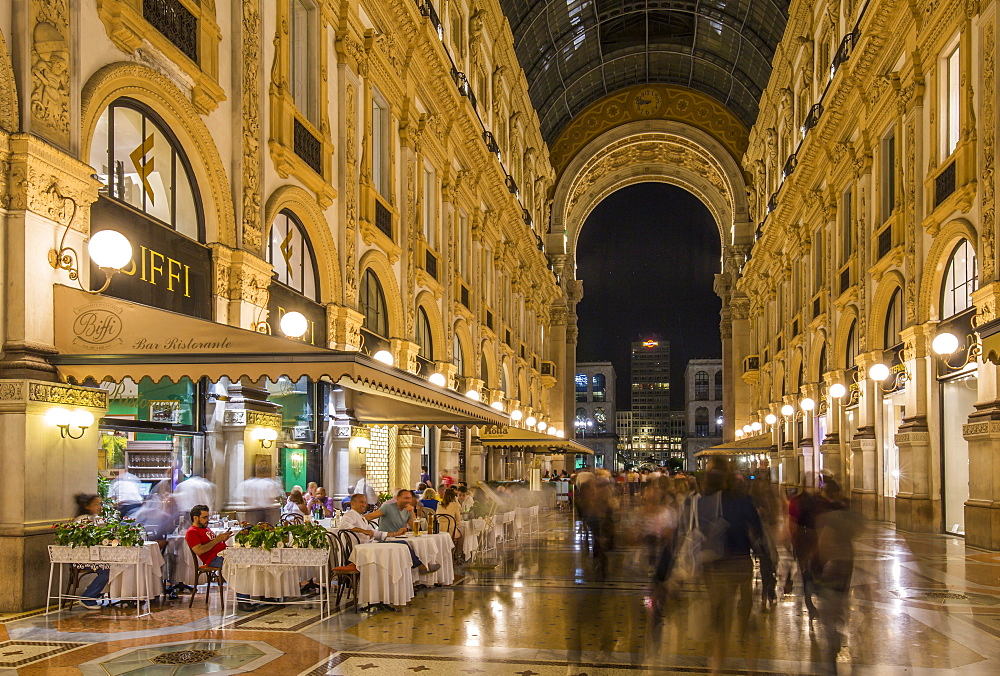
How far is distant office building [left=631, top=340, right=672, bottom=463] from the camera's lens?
13138cm

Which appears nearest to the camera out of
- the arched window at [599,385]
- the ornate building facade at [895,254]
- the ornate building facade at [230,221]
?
the ornate building facade at [230,221]

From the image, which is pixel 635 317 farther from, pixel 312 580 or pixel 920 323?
pixel 312 580

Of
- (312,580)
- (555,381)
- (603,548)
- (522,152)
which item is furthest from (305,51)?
(555,381)

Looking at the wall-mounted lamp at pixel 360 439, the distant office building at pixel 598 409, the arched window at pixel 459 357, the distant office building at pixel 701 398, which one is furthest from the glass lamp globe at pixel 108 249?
the distant office building at pixel 598 409

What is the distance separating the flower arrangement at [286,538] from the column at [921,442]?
573 inches

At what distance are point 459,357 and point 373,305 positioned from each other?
9541mm

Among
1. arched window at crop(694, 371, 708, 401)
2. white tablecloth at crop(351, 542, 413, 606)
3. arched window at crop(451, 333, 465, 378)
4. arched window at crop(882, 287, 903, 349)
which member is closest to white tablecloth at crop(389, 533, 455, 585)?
white tablecloth at crop(351, 542, 413, 606)

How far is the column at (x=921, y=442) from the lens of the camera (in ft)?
65.9

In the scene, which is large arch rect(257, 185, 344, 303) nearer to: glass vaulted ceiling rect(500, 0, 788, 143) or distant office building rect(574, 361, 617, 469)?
glass vaulted ceiling rect(500, 0, 788, 143)

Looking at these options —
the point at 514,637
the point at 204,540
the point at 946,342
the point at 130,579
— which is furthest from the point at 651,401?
the point at 514,637

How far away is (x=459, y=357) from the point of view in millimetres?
29875

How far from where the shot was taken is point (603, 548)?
32.4 feet

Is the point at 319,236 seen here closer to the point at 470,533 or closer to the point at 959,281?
the point at 470,533

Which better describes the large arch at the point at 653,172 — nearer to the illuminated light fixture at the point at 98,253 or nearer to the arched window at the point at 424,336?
the arched window at the point at 424,336
